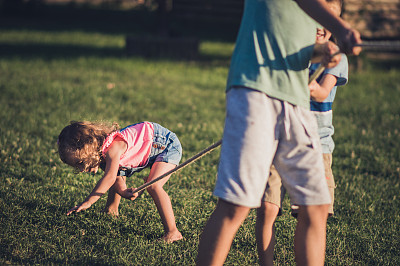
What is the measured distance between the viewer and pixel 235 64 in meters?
2.10

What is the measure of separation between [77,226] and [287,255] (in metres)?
1.47

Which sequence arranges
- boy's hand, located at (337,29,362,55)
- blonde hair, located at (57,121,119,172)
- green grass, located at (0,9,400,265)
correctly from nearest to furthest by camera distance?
boy's hand, located at (337,29,362,55)
blonde hair, located at (57,121,119,172)
green grass, located at (0,9,400,265)

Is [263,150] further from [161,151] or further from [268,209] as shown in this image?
[161,151]

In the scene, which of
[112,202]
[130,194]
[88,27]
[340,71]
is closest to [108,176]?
[130,194]

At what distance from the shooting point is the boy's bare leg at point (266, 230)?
2.59 metres

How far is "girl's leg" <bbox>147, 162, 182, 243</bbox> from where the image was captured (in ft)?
10.3

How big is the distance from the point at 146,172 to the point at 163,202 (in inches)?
57.3

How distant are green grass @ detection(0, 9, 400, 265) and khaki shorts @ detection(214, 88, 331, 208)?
3.32 ft

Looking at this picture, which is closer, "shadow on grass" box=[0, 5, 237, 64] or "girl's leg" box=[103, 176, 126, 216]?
"girl's leg" box=[103, 176, 126, 216]

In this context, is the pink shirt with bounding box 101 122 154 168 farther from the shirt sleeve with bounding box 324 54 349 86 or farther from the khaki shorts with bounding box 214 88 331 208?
the shirt sleeve with bounding box 324 54 349 86

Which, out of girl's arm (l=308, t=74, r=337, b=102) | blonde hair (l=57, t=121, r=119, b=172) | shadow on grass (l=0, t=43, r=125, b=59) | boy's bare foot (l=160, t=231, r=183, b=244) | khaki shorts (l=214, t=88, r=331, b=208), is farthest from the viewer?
shadow on grass (l=0, t=43, r=125, b=59)

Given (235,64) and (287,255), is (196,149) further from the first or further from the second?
(235,64)

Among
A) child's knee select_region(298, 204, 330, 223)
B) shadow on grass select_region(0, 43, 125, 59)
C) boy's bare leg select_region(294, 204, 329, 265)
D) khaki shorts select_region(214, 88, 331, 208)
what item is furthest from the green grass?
khaki shorts select_region(214, 88, 331, 208)

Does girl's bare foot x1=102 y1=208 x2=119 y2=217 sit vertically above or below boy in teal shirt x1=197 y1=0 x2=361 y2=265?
A: below
